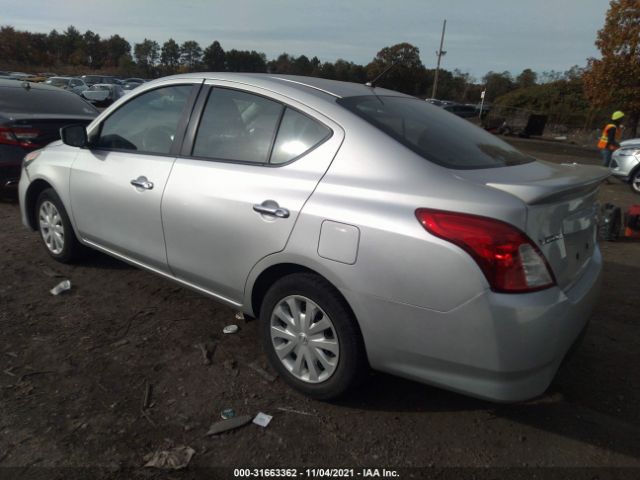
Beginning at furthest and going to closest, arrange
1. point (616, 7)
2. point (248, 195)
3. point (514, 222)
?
point (616, 7), point (248, 195), point (514, 222)

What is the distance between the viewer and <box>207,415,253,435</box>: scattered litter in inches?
97.3

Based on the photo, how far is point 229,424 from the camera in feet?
8.25

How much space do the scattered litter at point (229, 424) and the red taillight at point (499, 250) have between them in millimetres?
1366

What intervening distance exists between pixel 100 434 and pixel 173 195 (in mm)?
1431

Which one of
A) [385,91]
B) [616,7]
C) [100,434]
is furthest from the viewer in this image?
[616,7]

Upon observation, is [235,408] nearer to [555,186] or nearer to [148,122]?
[555,186]

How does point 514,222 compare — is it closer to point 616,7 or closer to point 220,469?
point 220,469

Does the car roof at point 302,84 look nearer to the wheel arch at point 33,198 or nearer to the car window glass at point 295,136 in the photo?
the car window glass at point 295,136

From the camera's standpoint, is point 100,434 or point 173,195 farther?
point 173,195

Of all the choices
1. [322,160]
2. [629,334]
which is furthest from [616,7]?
[322,160]

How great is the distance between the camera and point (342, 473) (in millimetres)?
2240

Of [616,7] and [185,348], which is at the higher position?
[616,7]

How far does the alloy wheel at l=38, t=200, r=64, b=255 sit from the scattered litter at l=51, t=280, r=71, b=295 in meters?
0.44

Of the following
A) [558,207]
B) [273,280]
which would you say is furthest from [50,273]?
[558,207]
